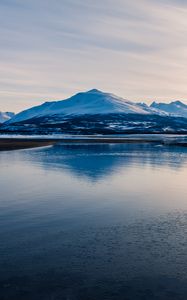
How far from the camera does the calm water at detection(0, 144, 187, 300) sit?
1205cm

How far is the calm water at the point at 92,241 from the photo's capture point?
12.0 metres

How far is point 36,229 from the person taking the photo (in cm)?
1833

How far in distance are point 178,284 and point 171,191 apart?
694 inches

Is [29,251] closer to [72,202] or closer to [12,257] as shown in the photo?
[12,257]

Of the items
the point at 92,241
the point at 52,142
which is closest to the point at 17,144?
the point at 52,142

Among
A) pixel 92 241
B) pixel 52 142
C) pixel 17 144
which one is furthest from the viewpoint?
pixel 52 142

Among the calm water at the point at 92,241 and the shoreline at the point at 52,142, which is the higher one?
the shoreline at the point at 52,142

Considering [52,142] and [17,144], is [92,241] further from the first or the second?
[52,142]

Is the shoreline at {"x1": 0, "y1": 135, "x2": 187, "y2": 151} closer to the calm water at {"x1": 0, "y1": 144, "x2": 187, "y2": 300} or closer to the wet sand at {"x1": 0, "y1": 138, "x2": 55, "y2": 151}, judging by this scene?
the wet sand at {"x1": 0, "y1": 138, "x2": 55, "y2": 151}

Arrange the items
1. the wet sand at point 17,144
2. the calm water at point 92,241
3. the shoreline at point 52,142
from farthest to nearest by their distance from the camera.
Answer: the shoreline at point 52,142 < the wet sand at point 17,144 < the calm water at point 92,241

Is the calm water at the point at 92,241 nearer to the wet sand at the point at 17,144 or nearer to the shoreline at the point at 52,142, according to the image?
the wet sand at the point at 17,144

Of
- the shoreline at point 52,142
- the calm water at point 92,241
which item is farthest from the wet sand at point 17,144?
the calm water at point 92,241

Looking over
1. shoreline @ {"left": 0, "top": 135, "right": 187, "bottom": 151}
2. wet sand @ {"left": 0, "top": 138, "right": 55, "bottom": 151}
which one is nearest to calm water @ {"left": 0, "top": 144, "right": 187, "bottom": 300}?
wet sand @ {"left": 0, "top": 138, "right": 55, "bottom": 151}

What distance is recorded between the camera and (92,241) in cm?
1647
